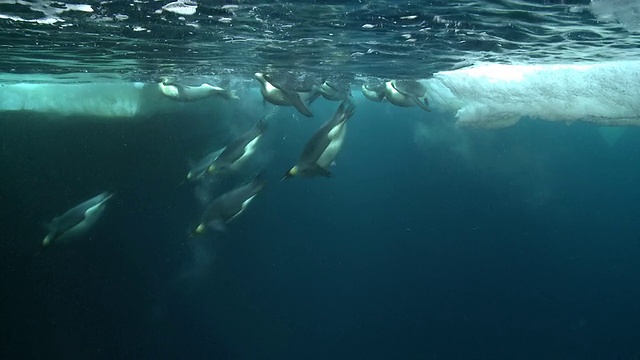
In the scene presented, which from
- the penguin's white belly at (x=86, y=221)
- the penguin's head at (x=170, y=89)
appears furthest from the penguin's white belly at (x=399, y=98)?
the penguin's white belly at (x=86, y=221)

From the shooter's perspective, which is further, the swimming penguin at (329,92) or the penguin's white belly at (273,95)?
the swimming penguin at (329,92)

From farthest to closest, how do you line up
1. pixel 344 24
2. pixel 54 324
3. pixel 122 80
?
pixel 122 80 < pixel 54 324 < pixel 344 24

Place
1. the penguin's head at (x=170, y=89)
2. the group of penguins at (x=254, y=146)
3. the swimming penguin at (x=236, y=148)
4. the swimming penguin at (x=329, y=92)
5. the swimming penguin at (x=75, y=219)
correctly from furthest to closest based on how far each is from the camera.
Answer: the penguin's head at (x=170, y=89) < the swimming penguin at (x=329, y=92) < the swimming penguin at (x=75, y=219) < the swimming penguin at (x=236, y=148) < the group of penguins at (x=254, y=146)

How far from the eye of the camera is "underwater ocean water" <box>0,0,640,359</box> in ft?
29.9

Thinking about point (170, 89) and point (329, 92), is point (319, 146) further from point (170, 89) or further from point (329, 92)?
point (170, 89)

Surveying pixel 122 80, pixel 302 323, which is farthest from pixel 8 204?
pixel 302 323

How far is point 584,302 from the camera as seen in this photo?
35.1 metres

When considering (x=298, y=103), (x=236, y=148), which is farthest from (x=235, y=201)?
(x=298, y=103)

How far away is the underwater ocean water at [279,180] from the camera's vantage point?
9.11 meters

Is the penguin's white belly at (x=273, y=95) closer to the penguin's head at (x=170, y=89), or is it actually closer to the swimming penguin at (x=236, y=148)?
the swimming penguin at (x=236, y=148)

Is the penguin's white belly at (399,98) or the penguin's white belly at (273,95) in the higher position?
the penguin's white belly at (273,95)

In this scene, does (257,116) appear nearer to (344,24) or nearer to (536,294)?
(344,24)

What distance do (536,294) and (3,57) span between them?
31943mm

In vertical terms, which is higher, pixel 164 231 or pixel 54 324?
pixel 164 231
